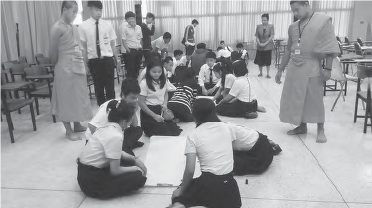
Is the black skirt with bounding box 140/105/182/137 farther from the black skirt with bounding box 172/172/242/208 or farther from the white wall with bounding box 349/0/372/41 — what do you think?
the white wall with bounding box 349/0/372/41

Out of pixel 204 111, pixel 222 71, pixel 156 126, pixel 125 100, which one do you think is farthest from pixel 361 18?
pixel 204 111

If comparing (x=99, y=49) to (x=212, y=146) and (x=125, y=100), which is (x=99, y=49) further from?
(x=212, y=146)

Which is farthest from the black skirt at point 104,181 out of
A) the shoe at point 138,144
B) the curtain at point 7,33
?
the curtain at point 7,33

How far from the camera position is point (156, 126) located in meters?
3.65

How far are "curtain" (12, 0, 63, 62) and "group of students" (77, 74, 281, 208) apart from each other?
15.0 ft

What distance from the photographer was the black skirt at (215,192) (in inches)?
79.2

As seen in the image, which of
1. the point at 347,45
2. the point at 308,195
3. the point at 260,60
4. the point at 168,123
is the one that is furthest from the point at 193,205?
the point at 347,45

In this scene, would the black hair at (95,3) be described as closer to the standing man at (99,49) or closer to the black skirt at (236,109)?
the standing man at (99,49)

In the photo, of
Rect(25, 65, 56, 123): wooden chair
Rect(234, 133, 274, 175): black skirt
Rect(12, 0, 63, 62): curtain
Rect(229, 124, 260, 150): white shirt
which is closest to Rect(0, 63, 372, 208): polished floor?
Rect(234, 133, 274, 175): black skirt

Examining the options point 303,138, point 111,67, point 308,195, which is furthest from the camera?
point 111,67

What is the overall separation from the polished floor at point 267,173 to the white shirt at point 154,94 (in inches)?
17.5

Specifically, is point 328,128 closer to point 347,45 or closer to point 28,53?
point 347,45

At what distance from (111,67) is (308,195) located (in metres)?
3.01

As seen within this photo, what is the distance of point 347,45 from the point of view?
803cm
